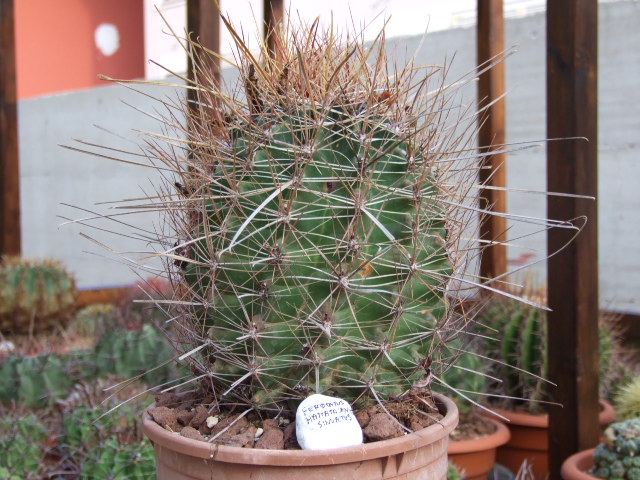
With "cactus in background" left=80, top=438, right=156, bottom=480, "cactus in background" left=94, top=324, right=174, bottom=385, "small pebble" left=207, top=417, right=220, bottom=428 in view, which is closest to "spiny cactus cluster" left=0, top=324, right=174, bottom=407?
"cactus in background" left=94, top=324, right=174, bottom=385

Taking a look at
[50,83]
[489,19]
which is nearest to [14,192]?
[489,19]

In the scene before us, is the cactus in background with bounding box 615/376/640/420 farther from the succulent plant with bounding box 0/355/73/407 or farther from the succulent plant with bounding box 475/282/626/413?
the succulent plant with bounding box 0/355/73/407

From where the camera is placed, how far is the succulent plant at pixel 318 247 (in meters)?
1.05

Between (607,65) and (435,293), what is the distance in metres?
3.39

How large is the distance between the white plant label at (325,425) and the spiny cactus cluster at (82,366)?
1.46m

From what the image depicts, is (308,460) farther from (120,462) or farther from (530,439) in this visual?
(530,439)

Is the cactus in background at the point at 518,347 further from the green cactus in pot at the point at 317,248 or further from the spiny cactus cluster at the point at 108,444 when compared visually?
the green cactus in pot at the point at 317,248

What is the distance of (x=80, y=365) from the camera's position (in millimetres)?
2602

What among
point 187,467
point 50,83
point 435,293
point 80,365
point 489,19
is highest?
point 50,83

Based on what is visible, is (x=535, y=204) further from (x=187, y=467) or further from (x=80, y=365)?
(x=187, y=467)

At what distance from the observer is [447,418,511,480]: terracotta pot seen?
2.13 meters

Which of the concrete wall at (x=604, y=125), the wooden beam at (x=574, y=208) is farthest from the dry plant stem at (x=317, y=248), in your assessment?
the concrete wall at (x=604, y=125)

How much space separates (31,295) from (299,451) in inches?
113

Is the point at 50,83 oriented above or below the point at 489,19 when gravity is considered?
above
